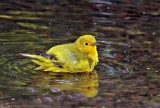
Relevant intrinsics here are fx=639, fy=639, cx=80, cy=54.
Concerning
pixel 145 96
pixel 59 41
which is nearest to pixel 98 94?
pixel 145 96

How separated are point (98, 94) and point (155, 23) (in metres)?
3.67

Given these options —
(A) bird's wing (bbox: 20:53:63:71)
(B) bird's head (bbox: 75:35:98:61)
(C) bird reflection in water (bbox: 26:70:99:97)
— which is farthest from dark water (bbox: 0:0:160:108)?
(B) bird's head (bbox: 75:35:98:61)

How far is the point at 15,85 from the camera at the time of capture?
7848mm

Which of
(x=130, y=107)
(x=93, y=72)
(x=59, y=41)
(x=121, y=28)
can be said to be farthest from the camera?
(x=121, y=28)

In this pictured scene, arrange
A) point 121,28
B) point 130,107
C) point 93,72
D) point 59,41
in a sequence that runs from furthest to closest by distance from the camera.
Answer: point 121,28, point 59,41, point 93,72, point 130,107

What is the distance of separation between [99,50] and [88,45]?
2.68 ft

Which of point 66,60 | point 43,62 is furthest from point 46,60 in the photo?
point 66,60

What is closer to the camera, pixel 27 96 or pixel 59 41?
pixel 27 96

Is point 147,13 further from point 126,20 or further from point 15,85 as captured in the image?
point 15,85

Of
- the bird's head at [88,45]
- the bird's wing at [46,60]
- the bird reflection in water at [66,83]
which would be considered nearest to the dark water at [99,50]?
the bird reflection in water at [66,83]

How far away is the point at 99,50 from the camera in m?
9.48

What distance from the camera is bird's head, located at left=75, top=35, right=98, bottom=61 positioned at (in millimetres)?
8648

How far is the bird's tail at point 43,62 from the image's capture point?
8289 millimetres

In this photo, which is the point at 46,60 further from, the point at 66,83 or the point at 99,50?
the point at 99,50
